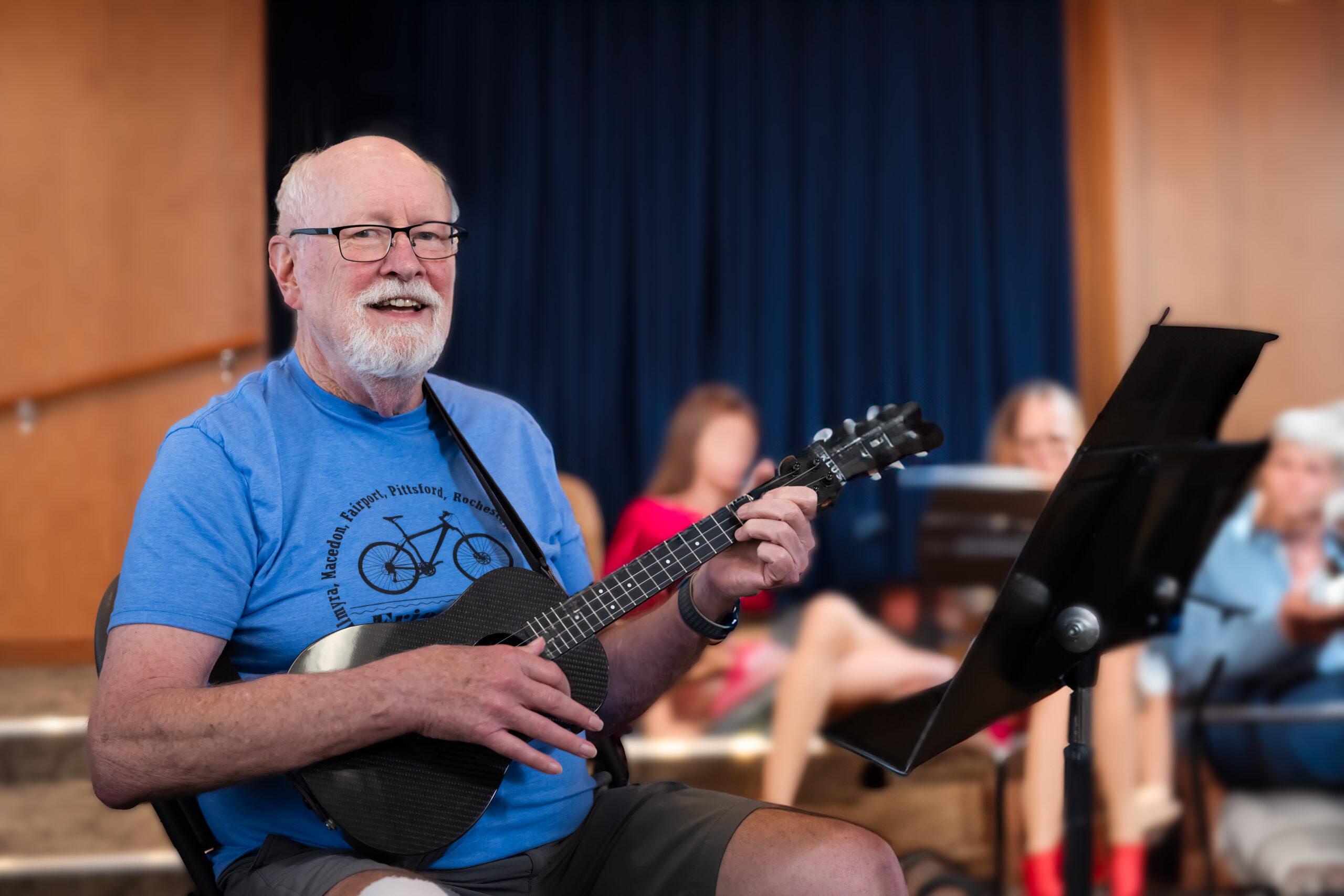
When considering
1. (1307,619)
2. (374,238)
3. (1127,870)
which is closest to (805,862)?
(374,238)

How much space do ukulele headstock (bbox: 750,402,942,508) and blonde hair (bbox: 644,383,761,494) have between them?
6.30 ft

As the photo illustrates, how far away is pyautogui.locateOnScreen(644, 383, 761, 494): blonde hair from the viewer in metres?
3.27

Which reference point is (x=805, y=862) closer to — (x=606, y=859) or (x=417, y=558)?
(x=606, y=859)

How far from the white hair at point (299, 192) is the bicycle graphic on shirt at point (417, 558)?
41cm

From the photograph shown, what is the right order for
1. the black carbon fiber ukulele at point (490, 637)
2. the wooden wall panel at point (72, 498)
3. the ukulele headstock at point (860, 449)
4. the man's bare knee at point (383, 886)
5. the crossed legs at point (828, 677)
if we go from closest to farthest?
1. the man's bare knee at point (383, 886)
2. the black carbon fiber ukulele at point (490, 637)
3. the ukulele headstock at point (860, 449)
4. the crossed legs at point (828, 677)
5. the wooden wall panel at point (72, 498)

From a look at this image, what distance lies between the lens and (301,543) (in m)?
1.29

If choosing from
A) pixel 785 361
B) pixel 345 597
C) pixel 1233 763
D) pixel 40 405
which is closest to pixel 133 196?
pixel 40 405

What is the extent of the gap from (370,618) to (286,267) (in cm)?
52

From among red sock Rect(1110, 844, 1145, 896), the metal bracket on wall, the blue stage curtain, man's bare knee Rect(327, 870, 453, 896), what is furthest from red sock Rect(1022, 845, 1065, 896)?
the metal bracket on wall

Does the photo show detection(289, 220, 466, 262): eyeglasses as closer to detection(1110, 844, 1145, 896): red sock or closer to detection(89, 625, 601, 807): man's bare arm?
detection(89, 625, 601, 807): man's bare arm

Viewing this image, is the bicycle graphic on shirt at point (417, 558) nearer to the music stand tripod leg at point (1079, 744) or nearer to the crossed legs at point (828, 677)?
the music stand tripod leg at point (1079, 744)

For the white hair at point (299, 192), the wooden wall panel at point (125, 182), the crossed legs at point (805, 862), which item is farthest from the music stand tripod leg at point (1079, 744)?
the wooden wall panel at point (125, 182)

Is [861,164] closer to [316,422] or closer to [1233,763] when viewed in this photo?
[1233,763]

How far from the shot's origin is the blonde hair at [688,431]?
3266 millimetres
